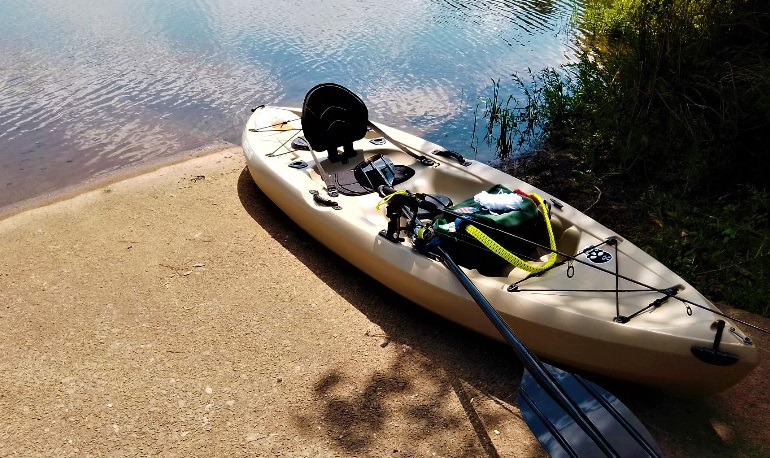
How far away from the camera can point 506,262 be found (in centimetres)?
402

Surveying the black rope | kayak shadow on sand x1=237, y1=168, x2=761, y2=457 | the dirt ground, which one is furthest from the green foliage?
kayak shadow on sand x1=237, y1=168, x2=761, y2=457

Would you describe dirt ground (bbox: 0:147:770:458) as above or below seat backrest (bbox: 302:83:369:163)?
below

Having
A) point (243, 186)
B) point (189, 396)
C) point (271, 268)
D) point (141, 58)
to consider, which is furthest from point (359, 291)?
point (141, 58)

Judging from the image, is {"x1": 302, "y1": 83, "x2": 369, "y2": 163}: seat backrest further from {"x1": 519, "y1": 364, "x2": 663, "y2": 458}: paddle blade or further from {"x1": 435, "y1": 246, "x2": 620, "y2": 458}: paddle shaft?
{"x1": 519, "y1": 364, "x2": 663, "y2": 458}: paddle blade

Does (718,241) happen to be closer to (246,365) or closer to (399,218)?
(399,218)

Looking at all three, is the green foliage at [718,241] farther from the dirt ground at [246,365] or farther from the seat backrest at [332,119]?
the seat backrest at [332,119]

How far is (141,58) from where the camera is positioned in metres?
9.80

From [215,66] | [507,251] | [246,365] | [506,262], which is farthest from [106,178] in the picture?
[507,251]

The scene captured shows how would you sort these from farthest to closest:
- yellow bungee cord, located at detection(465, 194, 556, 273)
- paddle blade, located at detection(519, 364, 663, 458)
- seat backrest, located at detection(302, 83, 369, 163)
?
1. seat backrest, located at detection(302, 83, 369, 163)
2. yellow bungee cord, located at detection(465, 194, 556, 273)
3. paddle blade, located at detection(519, 364, 663, 458)

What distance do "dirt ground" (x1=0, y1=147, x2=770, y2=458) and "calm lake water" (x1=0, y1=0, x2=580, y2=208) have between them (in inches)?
99.1

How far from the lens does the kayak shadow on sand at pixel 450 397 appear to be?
130 inches

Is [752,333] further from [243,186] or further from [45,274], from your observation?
[45,274]

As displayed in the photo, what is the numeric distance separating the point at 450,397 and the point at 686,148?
361cm

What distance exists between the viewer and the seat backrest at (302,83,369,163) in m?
5.37
